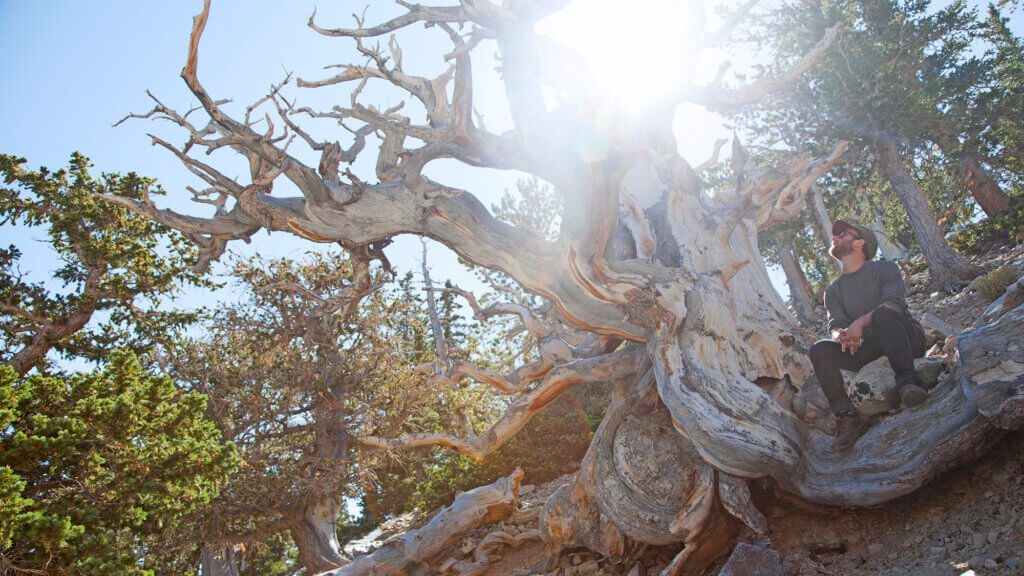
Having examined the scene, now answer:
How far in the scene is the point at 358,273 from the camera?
6.83 m

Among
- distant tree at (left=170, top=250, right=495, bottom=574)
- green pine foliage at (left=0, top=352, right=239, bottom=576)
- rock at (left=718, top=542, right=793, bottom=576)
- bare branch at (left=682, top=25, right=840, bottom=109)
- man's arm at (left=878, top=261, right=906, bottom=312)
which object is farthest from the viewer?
distant tree at (left=170, top=250, right=495, bottom=574)

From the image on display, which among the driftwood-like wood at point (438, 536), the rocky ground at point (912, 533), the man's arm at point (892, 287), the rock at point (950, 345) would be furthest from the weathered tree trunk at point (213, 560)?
the rock at point (950, 345)

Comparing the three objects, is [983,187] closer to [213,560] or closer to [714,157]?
[714,157]

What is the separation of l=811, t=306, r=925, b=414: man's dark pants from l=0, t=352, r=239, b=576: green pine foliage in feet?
18.6

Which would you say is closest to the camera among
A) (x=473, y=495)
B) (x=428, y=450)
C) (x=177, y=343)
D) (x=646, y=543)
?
(x=646, y=543)

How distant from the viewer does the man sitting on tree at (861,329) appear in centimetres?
404

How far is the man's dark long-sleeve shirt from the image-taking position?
4258 mm

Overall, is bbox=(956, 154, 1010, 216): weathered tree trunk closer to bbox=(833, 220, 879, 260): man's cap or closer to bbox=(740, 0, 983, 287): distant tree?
bbox=(740, 0, 983, 287): distant tree

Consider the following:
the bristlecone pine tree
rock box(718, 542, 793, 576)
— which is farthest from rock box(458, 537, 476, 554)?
rock box(718, 542, 793, 576)

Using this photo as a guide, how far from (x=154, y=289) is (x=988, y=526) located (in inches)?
479

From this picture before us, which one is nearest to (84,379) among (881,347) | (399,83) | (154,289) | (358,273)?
(358,273)

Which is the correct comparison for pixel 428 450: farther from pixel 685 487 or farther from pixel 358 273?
pixel 685 487

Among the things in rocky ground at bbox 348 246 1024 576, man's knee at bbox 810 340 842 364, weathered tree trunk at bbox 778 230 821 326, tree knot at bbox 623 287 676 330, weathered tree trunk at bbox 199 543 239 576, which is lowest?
rocky ground at bbox 348 246 1024 576

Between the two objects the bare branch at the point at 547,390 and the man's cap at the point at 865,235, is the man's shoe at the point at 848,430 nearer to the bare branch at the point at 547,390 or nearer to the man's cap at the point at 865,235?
the man's cap at the point at 865,235
